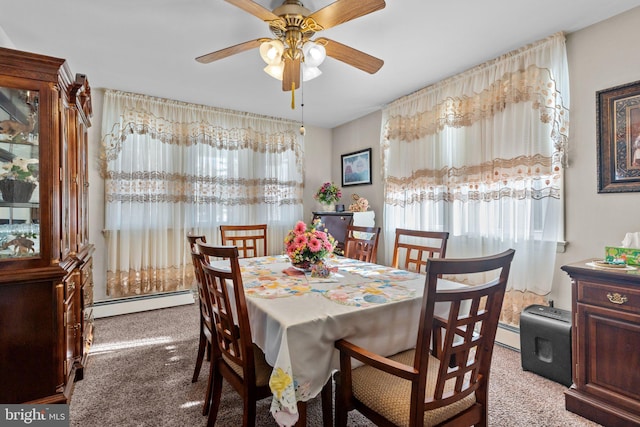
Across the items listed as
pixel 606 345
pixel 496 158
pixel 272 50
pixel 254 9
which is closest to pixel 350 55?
pixel 272 50

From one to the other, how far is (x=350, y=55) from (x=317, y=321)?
1722 mm

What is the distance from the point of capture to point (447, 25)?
7.34 feet

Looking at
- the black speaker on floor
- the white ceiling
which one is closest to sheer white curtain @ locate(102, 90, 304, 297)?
the white ceiling

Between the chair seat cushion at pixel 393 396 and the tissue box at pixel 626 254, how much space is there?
1398 mm

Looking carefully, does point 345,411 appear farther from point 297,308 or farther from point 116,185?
point 116,185

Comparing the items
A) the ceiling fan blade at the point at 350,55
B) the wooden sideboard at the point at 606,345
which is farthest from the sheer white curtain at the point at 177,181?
the wooden sideboard at the point at 606,345

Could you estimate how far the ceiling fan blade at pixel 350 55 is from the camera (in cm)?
190

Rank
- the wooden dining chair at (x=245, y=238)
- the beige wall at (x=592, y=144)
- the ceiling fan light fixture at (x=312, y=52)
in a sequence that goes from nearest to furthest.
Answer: the ceiling fan light fixture at (x=312, y=52)
the beige wall at (x=592, y=144)
the wooden dining chair at (x=245, y=238)

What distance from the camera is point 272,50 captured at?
1881 millimetres

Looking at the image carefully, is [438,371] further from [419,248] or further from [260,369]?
[419,248]

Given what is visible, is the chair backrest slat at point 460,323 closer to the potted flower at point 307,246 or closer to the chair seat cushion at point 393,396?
the chair seat cushion at point 393,396

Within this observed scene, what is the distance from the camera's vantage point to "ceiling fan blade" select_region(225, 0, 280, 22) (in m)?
1.61

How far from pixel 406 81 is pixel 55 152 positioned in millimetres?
3081

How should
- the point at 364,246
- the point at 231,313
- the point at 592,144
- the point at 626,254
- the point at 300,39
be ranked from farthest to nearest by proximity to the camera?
1. the point at 364,246
2. the point at 592,144
3. the point at 300,39
4. the point at 626,254
5. the point at 231,313
